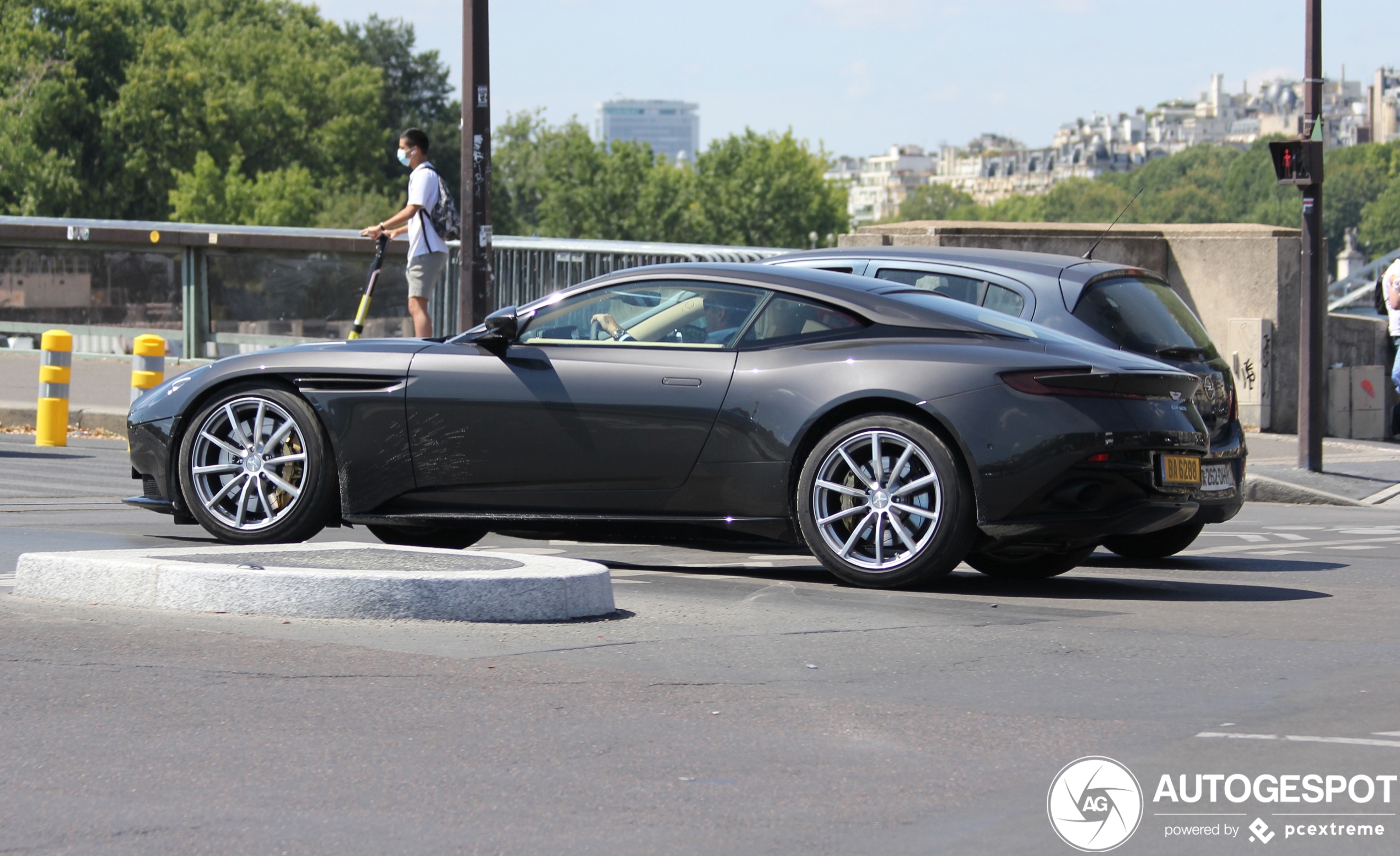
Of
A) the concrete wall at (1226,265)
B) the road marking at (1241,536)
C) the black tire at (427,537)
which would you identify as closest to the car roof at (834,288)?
the black tire at (427,537)

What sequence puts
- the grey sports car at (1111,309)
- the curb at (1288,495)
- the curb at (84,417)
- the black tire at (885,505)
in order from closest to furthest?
the black tire at (885,505) < the grey sports car at (1111,309) < the curb at (1288,495) < the curb at (84,417)

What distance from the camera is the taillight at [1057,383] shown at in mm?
6699

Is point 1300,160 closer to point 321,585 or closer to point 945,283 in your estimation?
point 945,283

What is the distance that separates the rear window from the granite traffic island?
3.55 metres

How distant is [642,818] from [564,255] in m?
16.2

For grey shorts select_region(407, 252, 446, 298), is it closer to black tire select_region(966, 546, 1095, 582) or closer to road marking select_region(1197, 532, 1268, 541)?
road marking select_region(1197, 532, 1268, 541)

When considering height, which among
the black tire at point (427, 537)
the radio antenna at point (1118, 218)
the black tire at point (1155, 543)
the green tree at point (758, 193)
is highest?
the green tree at point (758, 193)

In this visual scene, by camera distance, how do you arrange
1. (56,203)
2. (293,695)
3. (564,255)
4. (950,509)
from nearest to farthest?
1. (293,695)
2. (950,509)
3. (564,255)
4. (56,203)

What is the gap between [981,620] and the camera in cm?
625

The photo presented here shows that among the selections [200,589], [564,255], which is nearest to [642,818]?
[200,589]

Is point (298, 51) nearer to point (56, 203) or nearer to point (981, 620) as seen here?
point (56, 203)

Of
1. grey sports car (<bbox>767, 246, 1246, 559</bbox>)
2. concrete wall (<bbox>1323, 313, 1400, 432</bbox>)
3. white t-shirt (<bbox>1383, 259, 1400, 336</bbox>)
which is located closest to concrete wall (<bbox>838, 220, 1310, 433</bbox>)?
white t-shirt (<bbox>1383, 259, 1400, 336</bbox>)

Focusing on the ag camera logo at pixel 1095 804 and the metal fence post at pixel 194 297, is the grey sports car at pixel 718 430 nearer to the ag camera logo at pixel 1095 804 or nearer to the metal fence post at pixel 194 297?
the ag camera logo at pixel 1095 804

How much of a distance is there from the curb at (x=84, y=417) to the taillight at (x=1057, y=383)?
9882 mm
